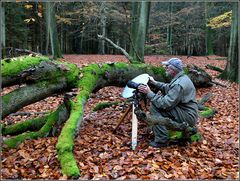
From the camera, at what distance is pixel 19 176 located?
4453mm

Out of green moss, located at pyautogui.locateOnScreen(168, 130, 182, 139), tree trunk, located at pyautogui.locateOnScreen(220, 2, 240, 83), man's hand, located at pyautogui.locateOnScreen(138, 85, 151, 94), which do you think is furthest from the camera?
tree trunk, located at pyautogui.locateOnScreen(220, 2, 240, 83)

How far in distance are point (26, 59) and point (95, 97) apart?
472cm

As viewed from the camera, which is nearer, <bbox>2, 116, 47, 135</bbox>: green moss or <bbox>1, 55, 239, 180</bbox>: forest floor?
<bbox>1, 55, 239, 180</bbox>: forest floor

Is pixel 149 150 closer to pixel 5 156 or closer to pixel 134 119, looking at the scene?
pixel 134 119

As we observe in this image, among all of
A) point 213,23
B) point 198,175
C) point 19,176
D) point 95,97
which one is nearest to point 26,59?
point 19,176

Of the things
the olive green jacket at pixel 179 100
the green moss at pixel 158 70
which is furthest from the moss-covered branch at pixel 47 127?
the green moss at pixel 158 70

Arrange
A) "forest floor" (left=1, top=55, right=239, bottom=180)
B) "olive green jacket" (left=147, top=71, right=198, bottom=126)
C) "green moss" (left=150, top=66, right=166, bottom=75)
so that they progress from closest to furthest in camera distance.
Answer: "forest floor" (left=1, top=55, right=239, bottom=180), "olive green jacket" (left=147, top=71, right=198, bottom=126), "green moss" (left=150, top=66, right=166, bottom=75)

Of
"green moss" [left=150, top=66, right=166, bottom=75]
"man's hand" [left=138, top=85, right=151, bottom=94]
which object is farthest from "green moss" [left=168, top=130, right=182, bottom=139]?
"green moss" [left=150, top=66, right=166, bottom=75]

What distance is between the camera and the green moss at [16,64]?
512cm

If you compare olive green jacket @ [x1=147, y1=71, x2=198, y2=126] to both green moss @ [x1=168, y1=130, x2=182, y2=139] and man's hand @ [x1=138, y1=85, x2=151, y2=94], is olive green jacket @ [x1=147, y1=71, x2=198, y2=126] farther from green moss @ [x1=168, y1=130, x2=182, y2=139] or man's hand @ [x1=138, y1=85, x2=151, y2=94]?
green moss @ [x1=168, y1=130, x2=182, y2=139]

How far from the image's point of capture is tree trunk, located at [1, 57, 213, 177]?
Result: 4.92m

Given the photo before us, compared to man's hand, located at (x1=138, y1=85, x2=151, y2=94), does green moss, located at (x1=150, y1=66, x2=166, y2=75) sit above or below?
above

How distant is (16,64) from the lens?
5.24 meters

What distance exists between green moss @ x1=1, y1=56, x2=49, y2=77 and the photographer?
197cm
